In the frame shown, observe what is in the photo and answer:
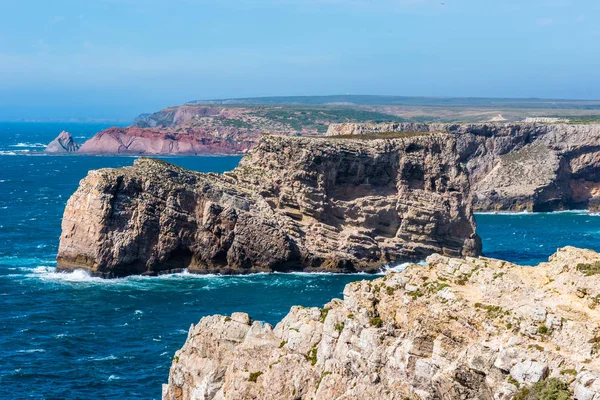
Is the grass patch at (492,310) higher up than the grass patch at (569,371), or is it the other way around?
the grass patch at (492,310)

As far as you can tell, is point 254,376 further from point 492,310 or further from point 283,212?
point 283,212

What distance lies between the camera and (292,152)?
94.8 metres

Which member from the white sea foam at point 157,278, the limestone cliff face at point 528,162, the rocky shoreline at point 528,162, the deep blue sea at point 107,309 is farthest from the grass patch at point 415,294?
the limestone cliff face at point 528,162

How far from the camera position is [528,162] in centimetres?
15612

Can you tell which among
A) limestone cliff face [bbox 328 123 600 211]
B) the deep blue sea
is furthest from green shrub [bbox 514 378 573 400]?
limestone cliff face [bbox 328 123 600 211]

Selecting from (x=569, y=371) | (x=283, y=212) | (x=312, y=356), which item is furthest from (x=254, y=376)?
(x=283, y=212)

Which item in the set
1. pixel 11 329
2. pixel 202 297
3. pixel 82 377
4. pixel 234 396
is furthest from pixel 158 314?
pixel 234 396

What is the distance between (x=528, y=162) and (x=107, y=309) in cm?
10366

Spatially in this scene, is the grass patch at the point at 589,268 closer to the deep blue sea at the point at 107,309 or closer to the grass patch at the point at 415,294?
the grass patch at the point at 415,294

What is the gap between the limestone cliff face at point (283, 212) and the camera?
8512cm

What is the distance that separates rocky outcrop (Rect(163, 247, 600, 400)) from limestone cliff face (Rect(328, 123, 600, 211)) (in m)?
105

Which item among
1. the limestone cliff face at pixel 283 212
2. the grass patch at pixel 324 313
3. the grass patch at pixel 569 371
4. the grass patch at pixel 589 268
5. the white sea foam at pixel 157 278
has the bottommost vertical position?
the white sea foam at pixel 157 278

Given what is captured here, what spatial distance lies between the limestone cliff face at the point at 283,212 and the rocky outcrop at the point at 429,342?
49268mm

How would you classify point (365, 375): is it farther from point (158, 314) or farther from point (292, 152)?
point (292, 152)
